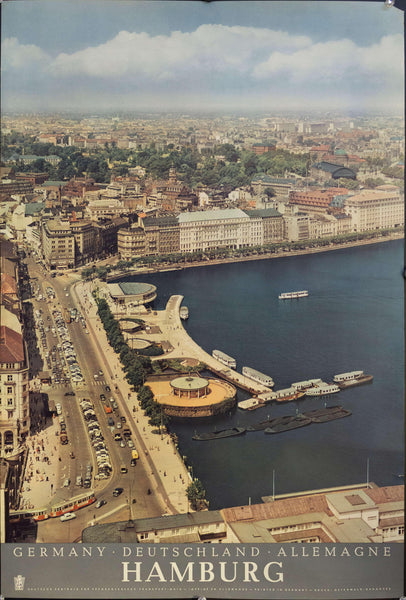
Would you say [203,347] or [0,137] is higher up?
[0,137]

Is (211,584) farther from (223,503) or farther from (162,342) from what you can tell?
(162,342)

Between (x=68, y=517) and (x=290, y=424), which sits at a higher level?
(x=290, y=424)

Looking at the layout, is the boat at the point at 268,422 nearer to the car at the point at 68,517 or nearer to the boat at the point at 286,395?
the boat at the point at 286,395

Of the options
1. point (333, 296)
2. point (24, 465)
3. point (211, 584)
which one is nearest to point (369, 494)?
point (211, 584)

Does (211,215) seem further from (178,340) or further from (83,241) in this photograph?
(178,340)

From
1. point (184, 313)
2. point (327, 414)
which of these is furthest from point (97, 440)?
point (184, 313)

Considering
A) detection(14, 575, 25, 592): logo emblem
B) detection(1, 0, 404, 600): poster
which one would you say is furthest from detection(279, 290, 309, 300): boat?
detection(14, 575, 25, 592): logo emblem

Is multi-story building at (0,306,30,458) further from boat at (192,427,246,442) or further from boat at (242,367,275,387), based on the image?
boat at (242,367,275,387)
